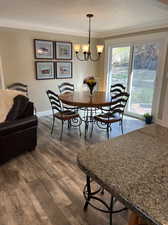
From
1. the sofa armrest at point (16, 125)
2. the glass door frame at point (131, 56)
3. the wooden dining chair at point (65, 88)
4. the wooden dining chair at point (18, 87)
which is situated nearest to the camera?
the sofa armrest at point (16, 125)

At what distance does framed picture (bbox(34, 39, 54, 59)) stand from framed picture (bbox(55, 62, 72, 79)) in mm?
338

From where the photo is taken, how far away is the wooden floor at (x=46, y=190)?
1.69 metres

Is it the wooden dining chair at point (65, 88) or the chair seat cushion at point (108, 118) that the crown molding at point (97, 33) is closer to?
the wooden dining chair at point (65, 88)

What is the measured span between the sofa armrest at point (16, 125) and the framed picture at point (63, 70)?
7.93 ft

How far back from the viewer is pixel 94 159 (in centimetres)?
102

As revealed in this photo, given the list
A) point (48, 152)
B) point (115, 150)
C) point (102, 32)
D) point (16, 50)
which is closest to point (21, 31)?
point (16, 50)

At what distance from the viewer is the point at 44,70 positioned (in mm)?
4656

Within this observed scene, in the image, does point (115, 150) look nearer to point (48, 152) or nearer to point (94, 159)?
point (94, 159)

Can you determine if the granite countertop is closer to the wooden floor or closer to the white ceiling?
the wooden floor

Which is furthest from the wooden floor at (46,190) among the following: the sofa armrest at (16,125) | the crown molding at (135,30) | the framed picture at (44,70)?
the crown molding at (135,30)

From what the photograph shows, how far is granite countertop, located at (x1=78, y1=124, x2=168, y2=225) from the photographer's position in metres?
0.69

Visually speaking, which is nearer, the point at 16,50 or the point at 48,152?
the point at 48,152

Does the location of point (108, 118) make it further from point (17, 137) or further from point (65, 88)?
point (65, 88)

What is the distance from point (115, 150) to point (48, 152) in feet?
6.84
